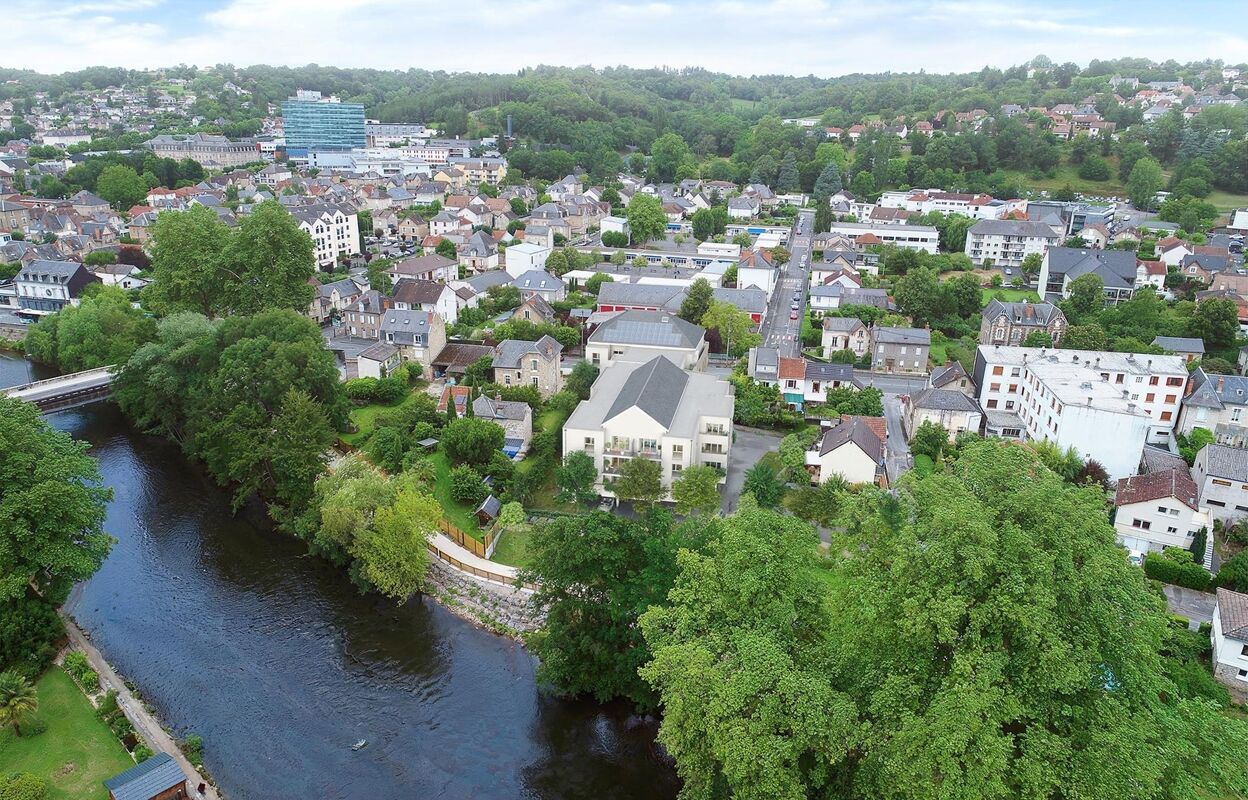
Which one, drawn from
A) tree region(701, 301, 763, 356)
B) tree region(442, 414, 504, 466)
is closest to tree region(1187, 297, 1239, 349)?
tree region(701, 301, 763, 356)

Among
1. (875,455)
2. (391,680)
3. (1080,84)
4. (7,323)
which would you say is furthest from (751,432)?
(1080,84)

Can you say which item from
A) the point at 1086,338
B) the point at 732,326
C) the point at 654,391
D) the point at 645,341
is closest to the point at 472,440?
the point at 654,391

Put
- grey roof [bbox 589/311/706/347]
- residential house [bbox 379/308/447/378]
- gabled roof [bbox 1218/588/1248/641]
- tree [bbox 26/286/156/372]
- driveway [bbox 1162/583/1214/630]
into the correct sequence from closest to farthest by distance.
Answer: gabled roof [bbox 1218/588/1248/641], driveway [bbox 1162/583/1214/630], grey roof [bbox 589/311/706/347], residential house [bbox 379/308/447/378], tree [bbox 26/286/156/372]

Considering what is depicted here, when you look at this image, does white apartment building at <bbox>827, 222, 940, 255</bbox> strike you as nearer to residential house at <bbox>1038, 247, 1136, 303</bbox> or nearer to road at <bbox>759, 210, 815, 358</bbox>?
road at <bbox>759, 210, 815, 358</bbox>

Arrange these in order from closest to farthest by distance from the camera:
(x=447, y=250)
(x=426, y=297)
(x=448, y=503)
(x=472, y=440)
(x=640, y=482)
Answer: (x=640, y=482), (x=448, y=503), (x=472, y=440), (x=426, y=297), (x=447, y=250)

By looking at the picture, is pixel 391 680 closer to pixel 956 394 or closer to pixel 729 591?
pixel 729 591

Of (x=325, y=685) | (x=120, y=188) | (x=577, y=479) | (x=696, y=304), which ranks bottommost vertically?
(x=325, y=685)

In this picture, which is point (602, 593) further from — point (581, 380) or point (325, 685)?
point (581, 380)

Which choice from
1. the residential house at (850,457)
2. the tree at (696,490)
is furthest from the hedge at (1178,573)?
the tree at (696,490)
